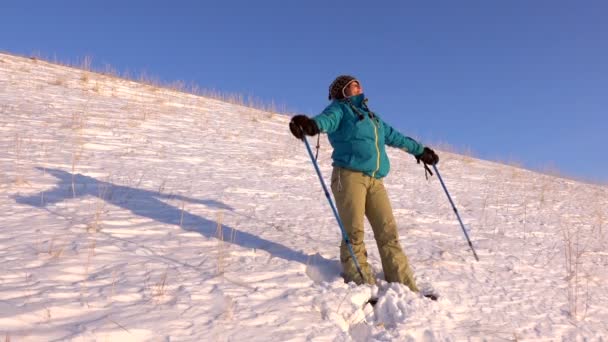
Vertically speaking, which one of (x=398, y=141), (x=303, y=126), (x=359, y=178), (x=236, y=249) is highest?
(x=398, y=141)

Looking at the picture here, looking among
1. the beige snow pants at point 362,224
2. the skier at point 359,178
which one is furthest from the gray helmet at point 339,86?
the beige snow pants at point 362,224

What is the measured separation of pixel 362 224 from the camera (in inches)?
153

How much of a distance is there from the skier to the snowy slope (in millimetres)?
219

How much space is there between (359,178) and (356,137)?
361 millimetres

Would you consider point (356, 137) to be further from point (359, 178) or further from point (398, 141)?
point (398, 141)

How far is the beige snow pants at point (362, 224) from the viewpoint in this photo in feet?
12.5

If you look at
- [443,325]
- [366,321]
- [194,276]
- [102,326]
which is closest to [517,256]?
[443,325]

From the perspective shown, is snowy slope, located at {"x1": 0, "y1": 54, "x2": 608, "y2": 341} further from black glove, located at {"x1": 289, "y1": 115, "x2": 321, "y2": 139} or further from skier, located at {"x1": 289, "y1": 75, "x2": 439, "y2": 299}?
black glove, located at {"x1": 289, "y1": 115, "x2": 321, "y2": 139}

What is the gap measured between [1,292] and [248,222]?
2.73 metres

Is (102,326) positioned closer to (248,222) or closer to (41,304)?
(41,304)

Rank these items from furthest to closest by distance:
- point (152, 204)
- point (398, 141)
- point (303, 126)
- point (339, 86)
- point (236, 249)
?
point (152, 204), point (398, 141), point (236, 249), point (339, 86), point (303, 126)

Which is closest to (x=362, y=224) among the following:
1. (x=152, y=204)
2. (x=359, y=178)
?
(x=359, y=178)

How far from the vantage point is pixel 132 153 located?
7.98 meters

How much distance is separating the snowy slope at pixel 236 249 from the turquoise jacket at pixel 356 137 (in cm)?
104
